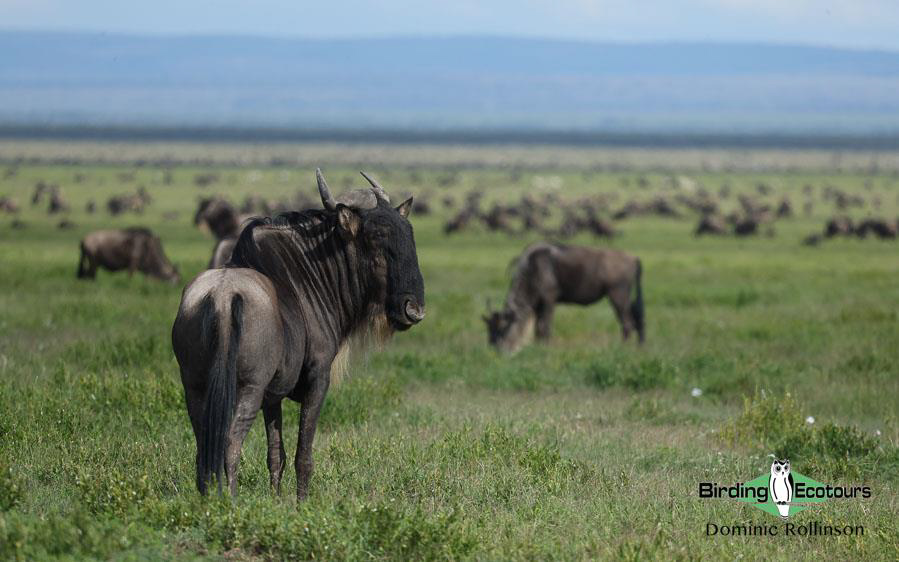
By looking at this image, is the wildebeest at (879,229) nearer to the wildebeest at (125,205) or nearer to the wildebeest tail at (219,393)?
the wildebeest at (125,205)

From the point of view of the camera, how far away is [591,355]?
1620 cm

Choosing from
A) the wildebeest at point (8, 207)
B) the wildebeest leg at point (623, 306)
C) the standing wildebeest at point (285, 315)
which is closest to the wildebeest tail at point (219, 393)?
the standing wildebeest at point (285, 315)

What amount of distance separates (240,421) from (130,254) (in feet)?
65.6

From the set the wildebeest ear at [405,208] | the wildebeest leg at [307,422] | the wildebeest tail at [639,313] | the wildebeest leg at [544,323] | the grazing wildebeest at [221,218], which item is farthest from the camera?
the grazing wildebeest at [221,218]

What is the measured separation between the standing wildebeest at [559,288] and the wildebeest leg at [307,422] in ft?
37.9

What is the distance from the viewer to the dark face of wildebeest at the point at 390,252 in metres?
7.50

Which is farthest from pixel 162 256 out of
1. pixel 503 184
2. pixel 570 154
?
pixel 570 154

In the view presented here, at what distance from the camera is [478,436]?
10.3m

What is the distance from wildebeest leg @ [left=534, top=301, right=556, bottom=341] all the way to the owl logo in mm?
11041

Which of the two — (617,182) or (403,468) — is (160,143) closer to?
(617,182)

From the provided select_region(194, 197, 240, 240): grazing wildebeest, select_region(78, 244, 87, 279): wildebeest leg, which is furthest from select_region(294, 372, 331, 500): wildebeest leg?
select_region(78, 244, 87, 279): wildebeest leg

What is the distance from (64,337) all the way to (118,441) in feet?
24.8

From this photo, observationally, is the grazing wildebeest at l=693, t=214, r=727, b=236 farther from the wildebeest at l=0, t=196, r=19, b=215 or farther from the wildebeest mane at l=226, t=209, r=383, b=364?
the wildebeest mane at l=226, t=209, r=383, b=364

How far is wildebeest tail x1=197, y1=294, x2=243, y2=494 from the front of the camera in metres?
6.59
